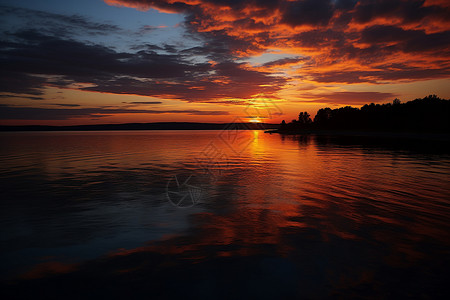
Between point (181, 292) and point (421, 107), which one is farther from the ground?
point (421, 107)

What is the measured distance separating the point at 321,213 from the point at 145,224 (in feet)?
26.1

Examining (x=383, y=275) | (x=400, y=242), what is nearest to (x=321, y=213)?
(x=400, y=242)

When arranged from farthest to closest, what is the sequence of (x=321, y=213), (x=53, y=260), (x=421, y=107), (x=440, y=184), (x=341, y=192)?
(x=421, y=107) → (x=440, y=184) → (x=341, y=192) → (x=321, y=213) → (x=53, y=260)

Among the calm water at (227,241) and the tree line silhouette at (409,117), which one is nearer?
the calm water at (227,241)

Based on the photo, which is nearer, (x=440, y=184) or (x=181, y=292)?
(x=181, y=292)

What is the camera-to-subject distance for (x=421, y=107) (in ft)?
423

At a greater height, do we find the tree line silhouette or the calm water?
the tree line silhouette

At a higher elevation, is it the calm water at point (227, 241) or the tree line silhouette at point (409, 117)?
the tree line silhouette at point (409, 117)

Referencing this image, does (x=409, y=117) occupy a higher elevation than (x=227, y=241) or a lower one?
higher

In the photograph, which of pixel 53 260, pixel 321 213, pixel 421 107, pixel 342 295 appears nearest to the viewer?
pixel 342 295

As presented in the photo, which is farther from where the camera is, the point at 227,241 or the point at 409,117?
the point at 409,117

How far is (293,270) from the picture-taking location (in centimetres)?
705

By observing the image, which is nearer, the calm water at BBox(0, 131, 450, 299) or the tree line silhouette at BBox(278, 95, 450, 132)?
the calm water at BBox(0, 131, 450, 299)

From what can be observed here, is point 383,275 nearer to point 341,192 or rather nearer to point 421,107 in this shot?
point 341,192
